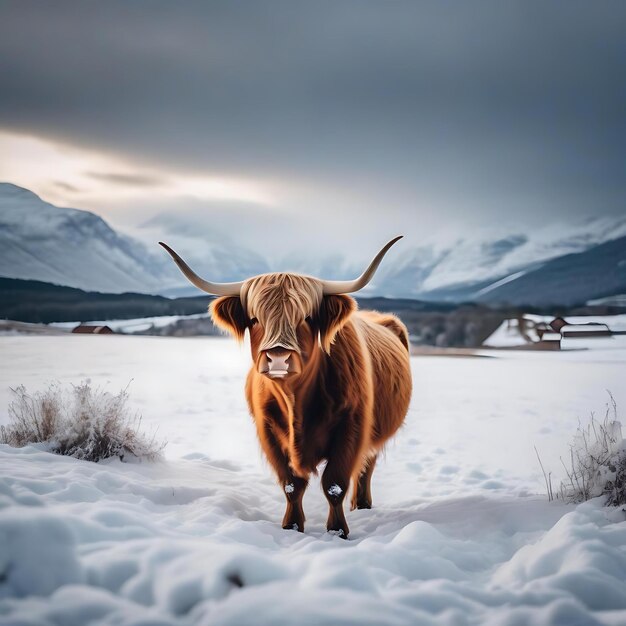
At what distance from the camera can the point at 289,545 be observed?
10.8 feet

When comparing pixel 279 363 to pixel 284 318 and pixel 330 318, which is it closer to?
pixel 284 318

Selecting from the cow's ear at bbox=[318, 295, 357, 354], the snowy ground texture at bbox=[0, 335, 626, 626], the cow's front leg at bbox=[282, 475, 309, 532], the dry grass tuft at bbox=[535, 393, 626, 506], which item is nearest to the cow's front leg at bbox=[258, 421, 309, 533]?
the cow's front leg at bbox=[282, 475, 309, 532]

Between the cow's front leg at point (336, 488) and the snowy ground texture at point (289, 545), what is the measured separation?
0.11m

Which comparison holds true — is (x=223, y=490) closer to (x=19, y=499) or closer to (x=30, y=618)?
(x=19, y=499)

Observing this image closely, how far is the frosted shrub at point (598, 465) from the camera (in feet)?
11.5

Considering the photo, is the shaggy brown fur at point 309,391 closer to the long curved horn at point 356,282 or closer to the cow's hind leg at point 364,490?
the long curved horn at point 356,282

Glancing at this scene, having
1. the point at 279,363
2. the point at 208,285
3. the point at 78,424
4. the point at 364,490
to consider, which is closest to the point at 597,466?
the point at 364,490

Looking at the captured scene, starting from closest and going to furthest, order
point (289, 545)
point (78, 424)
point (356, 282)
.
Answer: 1. point (289, 545)
2. point (356, 282)
3. point (78, 424)

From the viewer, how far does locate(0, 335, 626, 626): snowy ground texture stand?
2189 millimetres

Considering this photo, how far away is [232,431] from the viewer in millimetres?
6844

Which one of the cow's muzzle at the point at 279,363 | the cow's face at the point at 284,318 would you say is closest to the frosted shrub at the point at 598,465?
the cow's face at the point at 284,318

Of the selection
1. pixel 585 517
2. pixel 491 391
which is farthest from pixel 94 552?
pixel 491 391

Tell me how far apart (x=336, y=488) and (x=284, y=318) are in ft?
4.08

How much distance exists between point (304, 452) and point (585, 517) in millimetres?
1709
